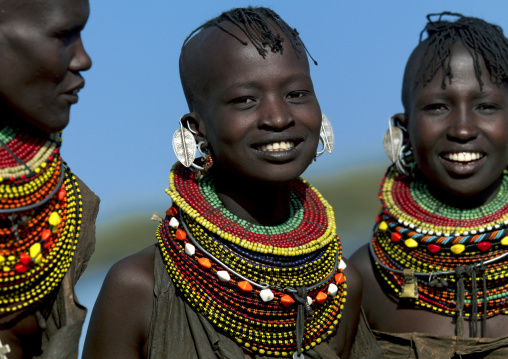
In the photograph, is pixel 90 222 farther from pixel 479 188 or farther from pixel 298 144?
pixel 479 188

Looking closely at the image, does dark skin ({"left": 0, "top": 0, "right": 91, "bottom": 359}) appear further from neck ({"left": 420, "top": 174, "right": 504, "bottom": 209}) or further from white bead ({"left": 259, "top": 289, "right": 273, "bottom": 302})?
neck ({"left": 420, "top": 174, "right": 504, "bottom": 209})

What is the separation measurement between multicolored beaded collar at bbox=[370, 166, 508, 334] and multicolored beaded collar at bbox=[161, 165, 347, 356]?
2.43 ft

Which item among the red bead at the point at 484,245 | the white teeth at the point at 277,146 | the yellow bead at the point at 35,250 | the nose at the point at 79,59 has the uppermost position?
the nose at the point at 79,59

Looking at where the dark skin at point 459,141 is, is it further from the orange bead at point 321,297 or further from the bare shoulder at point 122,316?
the bare shoulder at point 122,316

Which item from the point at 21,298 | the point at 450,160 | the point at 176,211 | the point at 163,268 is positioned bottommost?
the point at 21,298

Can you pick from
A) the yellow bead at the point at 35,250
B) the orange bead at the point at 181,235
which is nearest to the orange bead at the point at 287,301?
the orange bead at the point at 181,235

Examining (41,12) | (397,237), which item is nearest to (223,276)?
(397,237)

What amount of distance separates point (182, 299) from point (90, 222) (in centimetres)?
56

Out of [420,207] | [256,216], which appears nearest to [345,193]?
Answer: [420,207]

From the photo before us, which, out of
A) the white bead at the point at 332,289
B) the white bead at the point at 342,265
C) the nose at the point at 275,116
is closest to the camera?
the nose at the point at 275,116

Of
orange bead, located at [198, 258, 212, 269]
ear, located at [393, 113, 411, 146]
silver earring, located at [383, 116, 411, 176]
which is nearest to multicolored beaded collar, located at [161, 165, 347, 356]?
orange bead, located at [198, 258, 212, 269]

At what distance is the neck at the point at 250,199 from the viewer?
384 cm

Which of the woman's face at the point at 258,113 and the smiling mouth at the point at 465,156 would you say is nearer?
the woman's face at the point at 258,113

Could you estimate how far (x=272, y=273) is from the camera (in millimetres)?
3678
